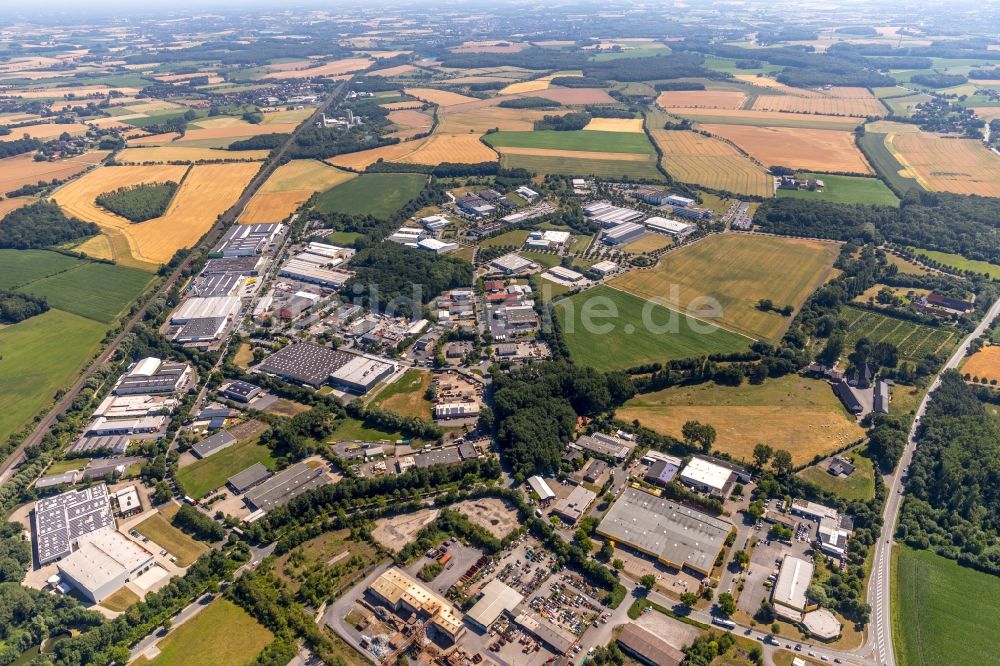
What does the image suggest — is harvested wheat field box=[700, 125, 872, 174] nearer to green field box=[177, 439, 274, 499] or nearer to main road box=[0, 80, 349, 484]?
main road box=[0, 80, 349, 484]

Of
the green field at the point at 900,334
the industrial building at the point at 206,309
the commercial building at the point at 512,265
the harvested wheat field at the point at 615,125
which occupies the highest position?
the harvested wheat field at the point at 615,125

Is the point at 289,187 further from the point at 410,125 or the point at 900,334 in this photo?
the point at 900,334

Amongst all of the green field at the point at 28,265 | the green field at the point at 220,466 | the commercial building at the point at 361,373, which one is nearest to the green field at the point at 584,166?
the commercial building at the point at 361,373

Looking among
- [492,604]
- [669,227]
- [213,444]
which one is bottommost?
[213,444]

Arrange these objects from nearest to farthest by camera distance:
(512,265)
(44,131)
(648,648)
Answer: (648,648) → (512,265) → (44,131)

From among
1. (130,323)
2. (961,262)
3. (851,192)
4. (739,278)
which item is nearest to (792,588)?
(739,278)

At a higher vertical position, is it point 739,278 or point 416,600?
point 739,278

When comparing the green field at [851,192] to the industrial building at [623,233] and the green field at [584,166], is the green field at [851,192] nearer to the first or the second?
the green field at [584,166]
